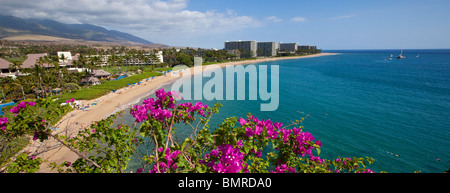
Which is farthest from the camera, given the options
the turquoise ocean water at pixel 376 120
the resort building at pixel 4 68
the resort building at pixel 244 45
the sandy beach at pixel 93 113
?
the resort building at pixel 244 45

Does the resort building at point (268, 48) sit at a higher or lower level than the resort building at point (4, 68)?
higher

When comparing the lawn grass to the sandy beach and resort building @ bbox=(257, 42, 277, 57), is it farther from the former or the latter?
resort building @ bbox=(257, 42, 277, 57)

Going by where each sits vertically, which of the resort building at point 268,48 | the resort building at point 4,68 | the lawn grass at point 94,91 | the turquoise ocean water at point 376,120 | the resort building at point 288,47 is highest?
the resort building at point 288,47

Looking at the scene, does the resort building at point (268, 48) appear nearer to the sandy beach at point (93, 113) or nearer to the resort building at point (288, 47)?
the resort building at point (288, 47)

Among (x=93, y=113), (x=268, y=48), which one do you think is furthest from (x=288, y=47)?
(x=93, y=113)

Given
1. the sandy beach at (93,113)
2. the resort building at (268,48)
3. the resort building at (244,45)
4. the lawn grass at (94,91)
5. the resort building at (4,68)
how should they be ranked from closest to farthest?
1. the sandy beach at (93,113)
2. the lawn grass at (94,91)
3. the resort building at (4,68)
4. the resort building at (244,45)
5. the resort building at (268,48)

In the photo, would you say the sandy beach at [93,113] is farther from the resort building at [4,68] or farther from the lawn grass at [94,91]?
the resort building at [4,68]

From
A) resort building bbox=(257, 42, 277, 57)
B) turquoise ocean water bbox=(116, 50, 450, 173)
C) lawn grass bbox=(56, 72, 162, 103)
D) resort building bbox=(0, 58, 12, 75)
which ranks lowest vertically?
turquoise ocean water bbox=(116, 50, 450, 173)

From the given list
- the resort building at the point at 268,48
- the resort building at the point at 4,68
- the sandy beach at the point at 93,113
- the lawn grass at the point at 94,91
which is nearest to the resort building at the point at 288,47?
the resort building at the point at 268,48

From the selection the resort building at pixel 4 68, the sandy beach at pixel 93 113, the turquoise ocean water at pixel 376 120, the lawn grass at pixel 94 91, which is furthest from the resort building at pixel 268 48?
the resort building at pixel 4 68

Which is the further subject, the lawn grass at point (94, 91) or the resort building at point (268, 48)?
the resort building at point (268, 48)

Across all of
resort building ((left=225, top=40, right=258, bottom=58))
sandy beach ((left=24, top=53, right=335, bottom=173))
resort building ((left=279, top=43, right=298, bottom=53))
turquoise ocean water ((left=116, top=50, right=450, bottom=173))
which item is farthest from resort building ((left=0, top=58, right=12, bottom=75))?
resort building ((left=279, top=43, right=298, bottom=53))

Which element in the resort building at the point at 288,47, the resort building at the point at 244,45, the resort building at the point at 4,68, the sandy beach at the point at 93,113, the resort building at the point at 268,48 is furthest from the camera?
the resort building at the point at 288,47
